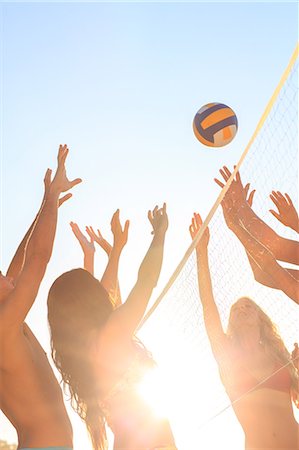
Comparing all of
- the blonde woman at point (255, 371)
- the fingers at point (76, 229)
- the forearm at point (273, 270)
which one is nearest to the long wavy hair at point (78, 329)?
the blonde woman at point (255, 371)

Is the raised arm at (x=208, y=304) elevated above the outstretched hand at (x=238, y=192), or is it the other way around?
the outstretched hand at (x=238, y=192)

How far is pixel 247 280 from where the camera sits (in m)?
6.57

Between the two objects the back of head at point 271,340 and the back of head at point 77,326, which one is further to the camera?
the back of head at point 271,340

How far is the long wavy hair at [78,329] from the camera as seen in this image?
13.1ft

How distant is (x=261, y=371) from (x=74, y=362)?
159cm

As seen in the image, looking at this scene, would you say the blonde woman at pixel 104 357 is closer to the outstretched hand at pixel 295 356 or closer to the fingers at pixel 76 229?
the outstretched hand at pixel 295 356

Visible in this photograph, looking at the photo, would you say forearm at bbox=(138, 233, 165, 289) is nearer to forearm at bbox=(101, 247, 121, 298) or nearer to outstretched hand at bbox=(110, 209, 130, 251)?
forearm at bbox=(101, 247, 121, 298)

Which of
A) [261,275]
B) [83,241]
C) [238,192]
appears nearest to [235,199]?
[238,192]

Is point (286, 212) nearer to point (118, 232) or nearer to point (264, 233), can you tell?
point (264, 233)

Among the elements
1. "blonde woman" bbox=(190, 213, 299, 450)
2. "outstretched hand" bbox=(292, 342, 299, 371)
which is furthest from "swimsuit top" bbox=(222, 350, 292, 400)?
"outstretched hand" bbox=(292, 342, 299, 371)

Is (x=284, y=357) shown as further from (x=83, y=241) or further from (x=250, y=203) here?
(x=83, y=241)

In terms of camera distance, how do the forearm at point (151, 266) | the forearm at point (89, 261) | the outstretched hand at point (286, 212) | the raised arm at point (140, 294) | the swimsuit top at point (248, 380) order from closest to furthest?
the raised arm at point (140, 294), the forearm at point (151, 266), the swimsuit top at point (248, 380), the outstretched hand at point (286, 212), the forearm at point (89, 261)

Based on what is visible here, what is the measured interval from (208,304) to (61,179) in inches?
65.3

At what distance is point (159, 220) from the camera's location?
426cm
